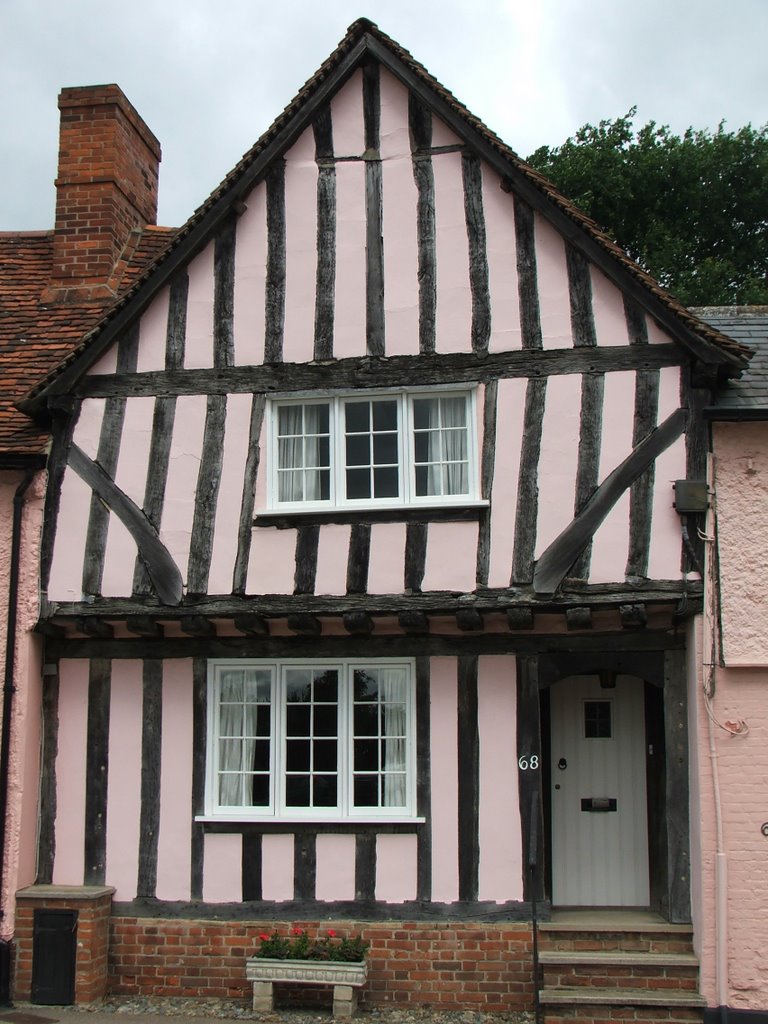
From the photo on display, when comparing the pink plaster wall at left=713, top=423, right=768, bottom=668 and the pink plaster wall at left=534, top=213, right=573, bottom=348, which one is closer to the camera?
the pink plaster wall at left=713, top=423, right=768, bottom=668

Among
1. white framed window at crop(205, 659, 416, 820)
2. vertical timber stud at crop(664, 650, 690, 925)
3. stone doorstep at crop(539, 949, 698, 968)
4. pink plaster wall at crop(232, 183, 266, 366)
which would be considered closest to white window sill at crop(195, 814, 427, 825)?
white framed window at crop(205, 659, 416, 820)

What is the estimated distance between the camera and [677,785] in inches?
362

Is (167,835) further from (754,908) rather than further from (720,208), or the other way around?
(720,208)

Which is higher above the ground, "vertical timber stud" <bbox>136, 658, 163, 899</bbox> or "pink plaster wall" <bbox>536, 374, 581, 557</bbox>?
"pink plaster wall" <bbox>536, 374, 581, 557</bbox>

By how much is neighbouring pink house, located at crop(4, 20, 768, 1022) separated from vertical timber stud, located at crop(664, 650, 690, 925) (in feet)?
0.09

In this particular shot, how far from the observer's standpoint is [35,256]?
12.7 m

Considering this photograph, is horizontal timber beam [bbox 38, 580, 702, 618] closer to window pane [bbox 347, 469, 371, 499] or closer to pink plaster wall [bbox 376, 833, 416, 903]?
window pane [bbox 347, 469, 371, 499]

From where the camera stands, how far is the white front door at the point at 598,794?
996 centimetres

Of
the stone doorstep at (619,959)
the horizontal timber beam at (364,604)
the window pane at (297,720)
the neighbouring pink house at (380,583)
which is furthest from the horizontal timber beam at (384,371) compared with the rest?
the stone doorstep at (619,959)

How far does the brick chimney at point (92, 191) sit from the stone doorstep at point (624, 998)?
319 inches

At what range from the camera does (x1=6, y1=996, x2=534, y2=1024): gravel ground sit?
883 centimetres

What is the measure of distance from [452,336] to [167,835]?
496 cm

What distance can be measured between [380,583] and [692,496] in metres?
2.64

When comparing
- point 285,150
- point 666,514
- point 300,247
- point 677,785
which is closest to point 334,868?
point 677,785
